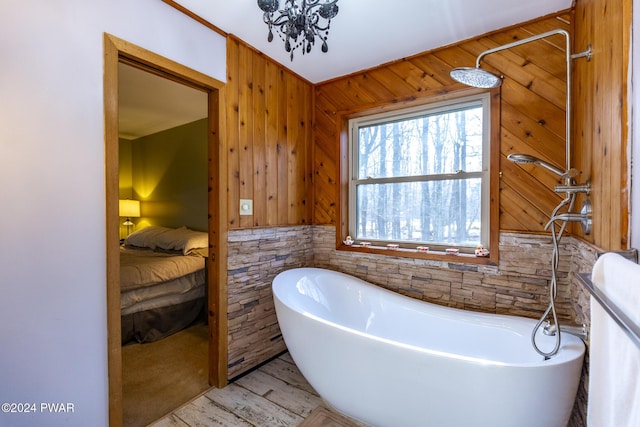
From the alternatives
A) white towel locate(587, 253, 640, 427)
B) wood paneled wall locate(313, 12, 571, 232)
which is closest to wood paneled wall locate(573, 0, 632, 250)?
wood paneled wall locate(313, 12, 571, 232)

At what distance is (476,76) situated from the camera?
1442 mm

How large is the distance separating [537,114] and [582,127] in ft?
1.06

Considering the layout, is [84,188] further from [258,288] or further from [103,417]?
[258,288]

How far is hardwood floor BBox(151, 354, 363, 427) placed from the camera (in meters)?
1.58

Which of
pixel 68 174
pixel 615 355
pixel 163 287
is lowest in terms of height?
pixel 163 287

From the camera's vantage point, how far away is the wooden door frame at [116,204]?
136cm

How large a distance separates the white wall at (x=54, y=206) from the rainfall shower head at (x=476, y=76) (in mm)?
1723

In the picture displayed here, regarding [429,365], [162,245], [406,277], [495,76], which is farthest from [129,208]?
[495,76]

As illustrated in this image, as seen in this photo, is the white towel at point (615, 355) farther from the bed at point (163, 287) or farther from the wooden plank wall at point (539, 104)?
the bed at point (163, 287)

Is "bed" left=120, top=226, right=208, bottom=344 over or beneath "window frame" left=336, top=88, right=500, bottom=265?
beneath

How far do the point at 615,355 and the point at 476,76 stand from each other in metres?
1.36

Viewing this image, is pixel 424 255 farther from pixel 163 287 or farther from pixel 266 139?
pixel 163 287

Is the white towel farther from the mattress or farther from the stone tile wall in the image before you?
the mattress

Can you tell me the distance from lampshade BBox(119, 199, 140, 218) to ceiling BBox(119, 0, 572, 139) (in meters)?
2.22
